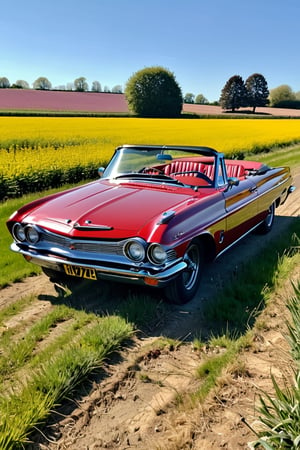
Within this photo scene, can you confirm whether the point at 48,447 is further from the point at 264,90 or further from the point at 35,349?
the point at 264,90

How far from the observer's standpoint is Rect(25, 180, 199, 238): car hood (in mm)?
3400

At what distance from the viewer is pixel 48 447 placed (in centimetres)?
A: 210

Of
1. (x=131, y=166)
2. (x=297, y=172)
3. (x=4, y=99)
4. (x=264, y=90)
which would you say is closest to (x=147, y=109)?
(x=4, y=99)

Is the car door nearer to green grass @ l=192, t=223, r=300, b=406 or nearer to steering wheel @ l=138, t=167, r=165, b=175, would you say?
green grass @ l=192, t=223, r=300, b=406

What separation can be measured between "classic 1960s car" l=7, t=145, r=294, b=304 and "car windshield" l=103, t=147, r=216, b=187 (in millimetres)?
13

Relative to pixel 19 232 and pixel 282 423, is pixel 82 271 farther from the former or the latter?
pixel 282 423

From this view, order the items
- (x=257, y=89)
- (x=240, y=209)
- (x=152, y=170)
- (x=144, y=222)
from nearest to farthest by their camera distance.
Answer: (x=144, y=222), (x=240, y=209), (x=152, y=170), (x=257, y=89)

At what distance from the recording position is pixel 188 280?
3.83 m

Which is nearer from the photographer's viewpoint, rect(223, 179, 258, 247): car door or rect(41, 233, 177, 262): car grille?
rect(41, 233, 177, 262): car grille

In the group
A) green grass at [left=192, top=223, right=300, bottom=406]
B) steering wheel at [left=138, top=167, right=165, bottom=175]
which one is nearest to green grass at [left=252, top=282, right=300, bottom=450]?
green grass at [left=192, top=223, right=300, bottom=406]

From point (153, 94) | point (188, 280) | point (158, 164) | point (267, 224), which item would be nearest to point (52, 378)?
point (188, 280)

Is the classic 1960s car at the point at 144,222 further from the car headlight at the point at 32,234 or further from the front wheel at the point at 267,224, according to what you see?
the front wheel at the point at 267,224

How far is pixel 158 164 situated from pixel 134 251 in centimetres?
208

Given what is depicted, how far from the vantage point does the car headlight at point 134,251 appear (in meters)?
3.21
